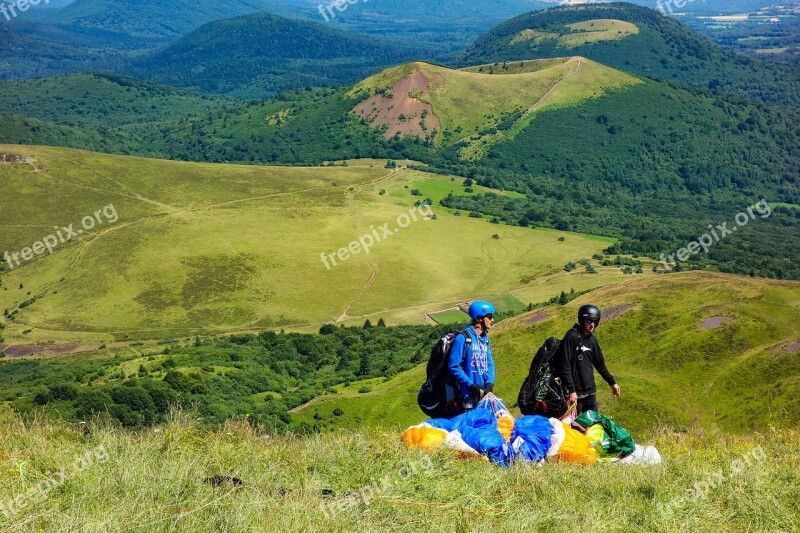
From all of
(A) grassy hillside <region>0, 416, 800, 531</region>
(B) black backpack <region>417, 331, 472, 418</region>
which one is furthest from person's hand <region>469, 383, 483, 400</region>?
(A) grassy hillside <region>0, 416, 800, 531</region>

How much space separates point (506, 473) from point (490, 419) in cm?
236

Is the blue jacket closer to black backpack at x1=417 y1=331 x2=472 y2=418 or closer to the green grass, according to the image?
black backpack at x1=417 y1=331 x2=472 y2=418

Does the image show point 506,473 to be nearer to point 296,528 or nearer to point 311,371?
point 296,528

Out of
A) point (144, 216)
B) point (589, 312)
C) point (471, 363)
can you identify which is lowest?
point (144, 216)

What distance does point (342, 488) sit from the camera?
31.6 ft

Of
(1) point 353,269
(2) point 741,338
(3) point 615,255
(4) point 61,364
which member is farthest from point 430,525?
(3) point 615,255

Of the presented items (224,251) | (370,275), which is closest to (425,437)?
(370,275)

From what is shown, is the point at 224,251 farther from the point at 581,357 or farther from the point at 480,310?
the point at 581,357

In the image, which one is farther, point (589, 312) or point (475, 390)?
point (589, 312)

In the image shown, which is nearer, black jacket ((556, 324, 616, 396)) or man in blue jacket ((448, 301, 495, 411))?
man in blue jacket ((448, 301, 495, 411))

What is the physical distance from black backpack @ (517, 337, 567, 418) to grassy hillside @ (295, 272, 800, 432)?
1857 cm

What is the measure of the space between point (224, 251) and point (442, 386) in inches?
4334

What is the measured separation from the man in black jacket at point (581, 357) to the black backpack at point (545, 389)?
162 mm

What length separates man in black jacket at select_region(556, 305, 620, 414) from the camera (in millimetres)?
13844
